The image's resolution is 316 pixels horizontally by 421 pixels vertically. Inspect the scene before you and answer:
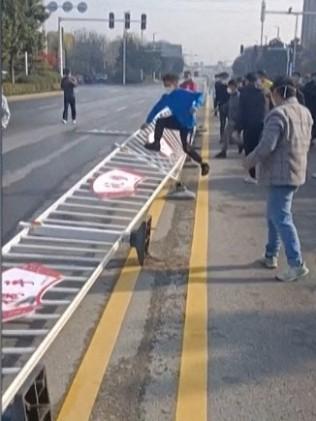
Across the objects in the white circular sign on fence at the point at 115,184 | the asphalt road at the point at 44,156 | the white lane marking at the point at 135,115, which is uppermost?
the white circular sign on fence at the point at 115,184

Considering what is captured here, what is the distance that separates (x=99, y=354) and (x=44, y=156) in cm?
1027

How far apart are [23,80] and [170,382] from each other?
50316 mm

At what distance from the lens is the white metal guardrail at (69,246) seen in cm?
379

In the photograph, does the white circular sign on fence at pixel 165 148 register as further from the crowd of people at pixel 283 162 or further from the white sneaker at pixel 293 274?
the white sneaker at pixel 293 274

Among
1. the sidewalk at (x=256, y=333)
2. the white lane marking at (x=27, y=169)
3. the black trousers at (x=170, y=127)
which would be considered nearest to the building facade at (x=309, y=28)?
the white lane marking at (x=27, y=169)

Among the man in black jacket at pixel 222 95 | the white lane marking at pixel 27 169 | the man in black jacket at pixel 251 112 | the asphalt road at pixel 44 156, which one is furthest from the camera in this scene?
the man in black jacket at pixel 222 95

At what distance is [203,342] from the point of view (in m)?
4.40

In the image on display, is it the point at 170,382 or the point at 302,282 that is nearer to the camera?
the point at 170,382

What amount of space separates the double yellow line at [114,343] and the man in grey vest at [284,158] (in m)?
0.81

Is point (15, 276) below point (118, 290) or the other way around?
the other way around

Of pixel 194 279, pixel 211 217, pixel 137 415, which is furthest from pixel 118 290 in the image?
pixel 211 217

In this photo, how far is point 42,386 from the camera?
10.4ft

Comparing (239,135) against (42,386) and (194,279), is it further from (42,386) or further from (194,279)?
(42,386)

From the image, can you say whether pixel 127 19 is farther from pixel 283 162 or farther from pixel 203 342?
pixel 203 342
